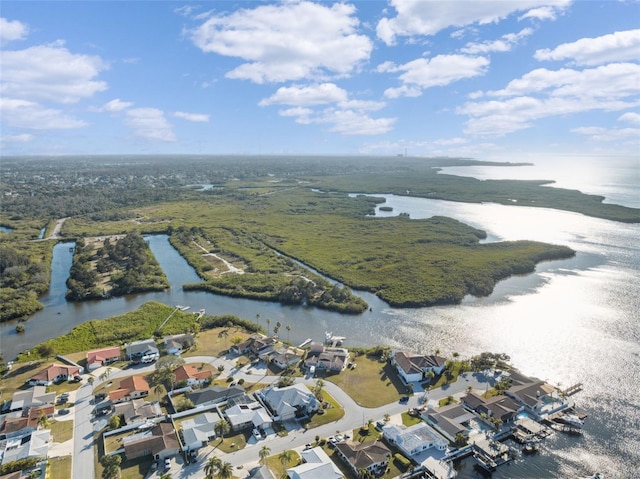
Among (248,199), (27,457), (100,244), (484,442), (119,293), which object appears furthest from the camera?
(248,199)

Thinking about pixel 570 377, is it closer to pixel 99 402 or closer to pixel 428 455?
pixel 428 455

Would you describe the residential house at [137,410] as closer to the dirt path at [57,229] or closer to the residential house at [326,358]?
the residential house at [326,358]

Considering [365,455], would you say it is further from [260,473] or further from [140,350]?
[140,350]

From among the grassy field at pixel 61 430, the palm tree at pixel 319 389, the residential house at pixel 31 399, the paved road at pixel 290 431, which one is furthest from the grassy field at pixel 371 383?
the residential house at pixel 31 399

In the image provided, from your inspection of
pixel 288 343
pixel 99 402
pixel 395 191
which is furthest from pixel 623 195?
pixel 99 402

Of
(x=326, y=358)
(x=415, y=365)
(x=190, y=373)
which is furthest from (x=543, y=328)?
(x=190, y=373)

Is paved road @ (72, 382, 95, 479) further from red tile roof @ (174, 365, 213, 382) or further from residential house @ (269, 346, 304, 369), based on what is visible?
residential house @ (269, 346, 304, 369)
